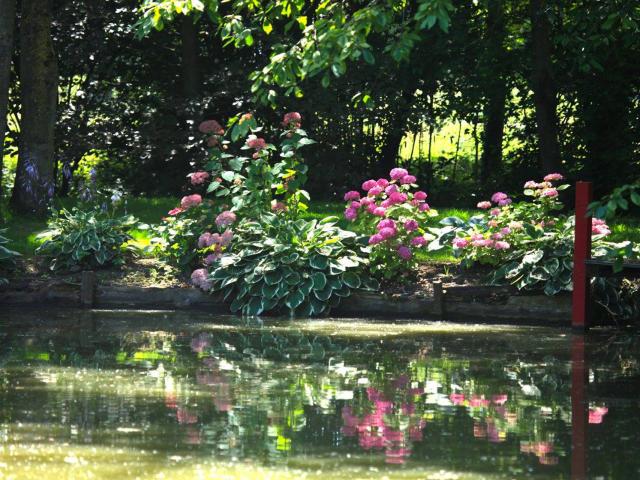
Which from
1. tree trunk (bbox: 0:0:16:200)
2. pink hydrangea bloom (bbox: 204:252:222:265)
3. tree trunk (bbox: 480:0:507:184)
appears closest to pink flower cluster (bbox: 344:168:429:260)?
pink hydrangea bloom (bbox: 204:252:222:265)

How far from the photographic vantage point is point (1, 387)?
820cm

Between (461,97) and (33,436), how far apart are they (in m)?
15.1

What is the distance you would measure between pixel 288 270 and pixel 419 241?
5.11 feet

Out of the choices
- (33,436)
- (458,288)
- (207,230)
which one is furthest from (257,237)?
(33,436)

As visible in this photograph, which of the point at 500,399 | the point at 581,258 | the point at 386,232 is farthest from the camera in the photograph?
the point at 386,232

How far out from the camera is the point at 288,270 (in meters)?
13.0

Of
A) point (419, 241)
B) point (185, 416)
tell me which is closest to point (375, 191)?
point (419, 241)

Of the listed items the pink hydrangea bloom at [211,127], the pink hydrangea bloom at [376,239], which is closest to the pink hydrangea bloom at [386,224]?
the pink hydrangea bloom at [376,239]

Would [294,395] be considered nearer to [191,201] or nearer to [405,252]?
[405,252]

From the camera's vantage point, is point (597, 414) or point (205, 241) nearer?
point (597, 414)

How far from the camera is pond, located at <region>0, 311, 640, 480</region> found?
6.14m

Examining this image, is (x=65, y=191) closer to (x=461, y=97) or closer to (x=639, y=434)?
(x=461, y=97)

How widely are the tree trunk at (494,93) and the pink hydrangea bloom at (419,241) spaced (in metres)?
5.28

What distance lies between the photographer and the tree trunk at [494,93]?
62.0ft
